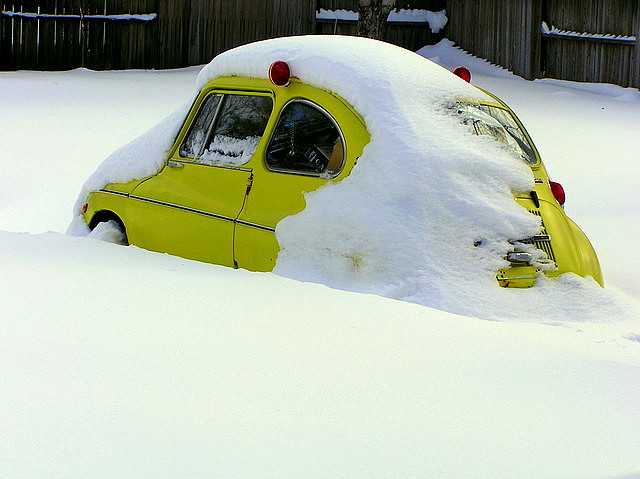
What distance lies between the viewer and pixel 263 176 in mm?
5820

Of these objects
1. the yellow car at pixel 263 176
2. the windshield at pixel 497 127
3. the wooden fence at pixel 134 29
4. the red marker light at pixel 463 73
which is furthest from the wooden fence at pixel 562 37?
the yellow car at pixel 263 176

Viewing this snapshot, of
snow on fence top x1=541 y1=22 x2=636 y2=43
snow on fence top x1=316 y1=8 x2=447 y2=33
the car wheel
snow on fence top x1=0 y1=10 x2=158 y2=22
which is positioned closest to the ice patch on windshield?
the car wheel

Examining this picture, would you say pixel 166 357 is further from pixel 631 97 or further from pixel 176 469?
pixel 631 97

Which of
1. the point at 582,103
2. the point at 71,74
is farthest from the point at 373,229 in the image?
the point at 71,74

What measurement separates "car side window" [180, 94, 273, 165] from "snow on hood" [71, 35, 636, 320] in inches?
14.8

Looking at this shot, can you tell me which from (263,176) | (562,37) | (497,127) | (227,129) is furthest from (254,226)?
(562,37)

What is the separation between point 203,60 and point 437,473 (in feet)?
55.4

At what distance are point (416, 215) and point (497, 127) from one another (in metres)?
1.04

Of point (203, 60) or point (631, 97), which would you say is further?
point (203, 60)

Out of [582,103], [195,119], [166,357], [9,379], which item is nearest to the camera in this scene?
[9,379]

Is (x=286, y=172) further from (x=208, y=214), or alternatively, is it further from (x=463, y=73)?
(x=463, y=73)

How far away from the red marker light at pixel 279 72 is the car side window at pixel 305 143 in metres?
0.14

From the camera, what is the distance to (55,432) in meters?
3.13

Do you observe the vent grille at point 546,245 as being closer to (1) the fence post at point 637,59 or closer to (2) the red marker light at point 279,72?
(2) the red marker light at point 279,72
